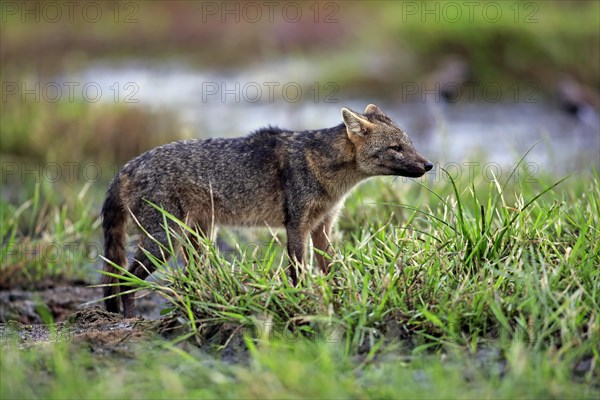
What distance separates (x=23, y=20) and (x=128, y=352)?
740 inches

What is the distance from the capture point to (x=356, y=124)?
277 inches

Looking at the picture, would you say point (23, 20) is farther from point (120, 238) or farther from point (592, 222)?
point (592, 222)

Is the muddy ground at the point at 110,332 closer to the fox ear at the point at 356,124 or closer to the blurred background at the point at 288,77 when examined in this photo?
the fox ear at the point at 356,124

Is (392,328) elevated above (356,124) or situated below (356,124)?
below

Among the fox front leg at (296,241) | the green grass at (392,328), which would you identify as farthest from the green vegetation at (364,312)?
the fox front leg at (296,241)

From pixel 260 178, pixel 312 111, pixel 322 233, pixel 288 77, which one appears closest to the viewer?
pixel 260 178

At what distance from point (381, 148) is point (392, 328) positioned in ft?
6.80

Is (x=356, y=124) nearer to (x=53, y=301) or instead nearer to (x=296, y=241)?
(x=296, y=241)

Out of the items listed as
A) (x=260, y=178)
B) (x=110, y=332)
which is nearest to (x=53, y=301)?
(x=260, y=178)

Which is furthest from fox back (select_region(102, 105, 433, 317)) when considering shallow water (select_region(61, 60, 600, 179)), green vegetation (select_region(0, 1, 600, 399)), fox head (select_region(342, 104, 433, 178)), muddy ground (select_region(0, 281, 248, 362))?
shallow water (select_region(61, 60, 600, 179))

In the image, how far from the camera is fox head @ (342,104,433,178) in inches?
274

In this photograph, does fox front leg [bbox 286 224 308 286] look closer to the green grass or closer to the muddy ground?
the green grass

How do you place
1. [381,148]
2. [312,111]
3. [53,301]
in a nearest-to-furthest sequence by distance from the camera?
[381,148] < [53,301] < [312,111]

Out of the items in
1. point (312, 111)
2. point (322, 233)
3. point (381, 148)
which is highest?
point (381, 148)
